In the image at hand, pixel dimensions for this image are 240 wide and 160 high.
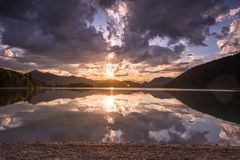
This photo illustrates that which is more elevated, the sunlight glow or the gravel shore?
the sunlight glow

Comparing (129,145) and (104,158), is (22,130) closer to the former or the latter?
(129,145)

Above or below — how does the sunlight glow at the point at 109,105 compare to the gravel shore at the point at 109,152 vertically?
above

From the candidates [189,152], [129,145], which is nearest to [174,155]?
[189,152]

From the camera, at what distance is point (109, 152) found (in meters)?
18.3

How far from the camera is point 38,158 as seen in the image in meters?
16.3

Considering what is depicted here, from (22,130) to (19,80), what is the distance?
176 m

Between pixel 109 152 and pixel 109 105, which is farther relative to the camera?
pixel 109 105

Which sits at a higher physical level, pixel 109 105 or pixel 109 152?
pixel 109 105

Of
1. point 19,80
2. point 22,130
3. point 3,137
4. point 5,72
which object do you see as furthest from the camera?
point 19,80

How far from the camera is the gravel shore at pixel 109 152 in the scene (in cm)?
1697

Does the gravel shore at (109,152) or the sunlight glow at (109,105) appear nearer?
the gravel shore at (109,152)

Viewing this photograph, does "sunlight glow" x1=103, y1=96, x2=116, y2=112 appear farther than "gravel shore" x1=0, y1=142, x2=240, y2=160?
Yes

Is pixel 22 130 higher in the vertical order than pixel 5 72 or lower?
lower

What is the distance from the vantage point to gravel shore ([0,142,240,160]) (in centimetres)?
1697
